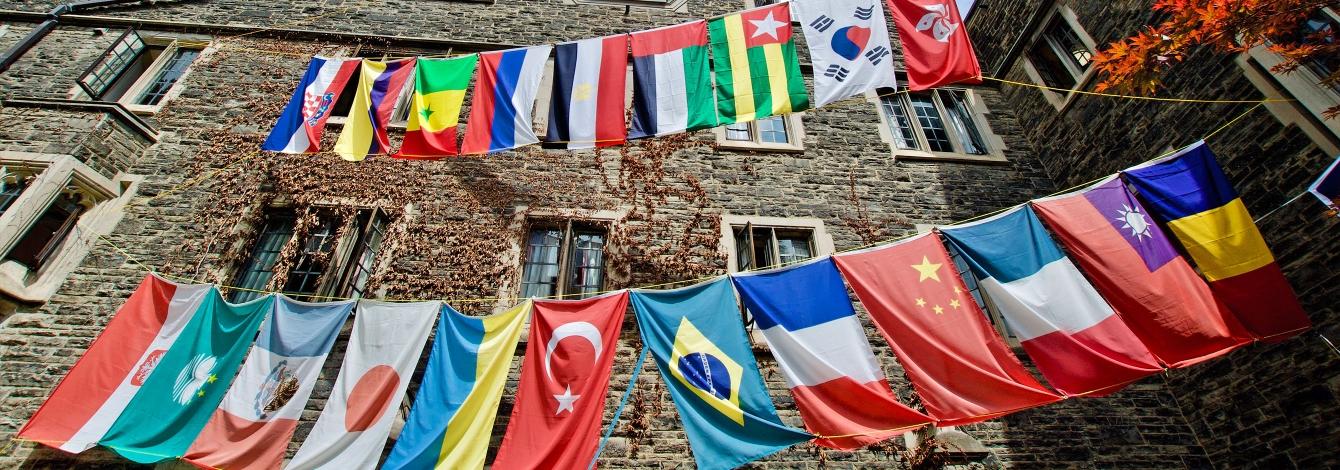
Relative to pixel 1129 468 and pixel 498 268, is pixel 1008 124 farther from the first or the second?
pixel 498 268

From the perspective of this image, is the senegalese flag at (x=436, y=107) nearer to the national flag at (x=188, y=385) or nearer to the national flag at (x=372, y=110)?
the national flag at (x=372, y=110)

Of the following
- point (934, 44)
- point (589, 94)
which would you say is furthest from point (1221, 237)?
point (589, 94)

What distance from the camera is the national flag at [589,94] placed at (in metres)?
5.80

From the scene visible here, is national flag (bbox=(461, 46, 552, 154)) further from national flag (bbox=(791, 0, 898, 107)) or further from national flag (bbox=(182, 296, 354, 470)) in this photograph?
national flag (bbox=(791, 0, 898, 107))

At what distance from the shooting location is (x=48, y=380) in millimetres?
5520

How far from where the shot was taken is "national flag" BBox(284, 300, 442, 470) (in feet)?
13.8

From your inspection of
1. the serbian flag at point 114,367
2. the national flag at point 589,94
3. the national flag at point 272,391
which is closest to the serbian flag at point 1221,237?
the national flag at point 589,94

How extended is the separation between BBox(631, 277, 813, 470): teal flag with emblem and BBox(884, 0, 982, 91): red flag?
3110 millimetres

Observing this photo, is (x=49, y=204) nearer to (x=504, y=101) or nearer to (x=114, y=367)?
(x=114, y=367)

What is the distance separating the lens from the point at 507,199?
7.16m

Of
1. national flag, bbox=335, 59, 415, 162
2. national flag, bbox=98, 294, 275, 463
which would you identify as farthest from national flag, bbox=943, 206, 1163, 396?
national flag, bbox=98, 294, 275, 463

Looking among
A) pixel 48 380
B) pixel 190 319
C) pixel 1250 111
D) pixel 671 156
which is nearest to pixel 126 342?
pixel 190 319

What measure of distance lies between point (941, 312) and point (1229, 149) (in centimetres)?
409

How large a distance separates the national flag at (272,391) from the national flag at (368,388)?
25 cm
